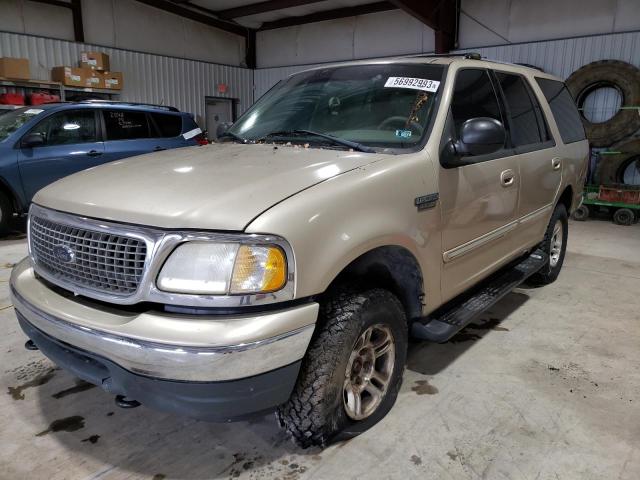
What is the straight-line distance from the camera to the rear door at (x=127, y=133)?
6707 millimetres

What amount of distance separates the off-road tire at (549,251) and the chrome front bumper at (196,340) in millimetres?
2941

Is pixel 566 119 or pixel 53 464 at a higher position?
pixel 566 119

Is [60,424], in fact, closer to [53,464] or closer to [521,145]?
[53,464]

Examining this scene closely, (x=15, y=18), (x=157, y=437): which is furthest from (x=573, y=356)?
(x=15, y=18)

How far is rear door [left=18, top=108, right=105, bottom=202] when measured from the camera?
6.04 m

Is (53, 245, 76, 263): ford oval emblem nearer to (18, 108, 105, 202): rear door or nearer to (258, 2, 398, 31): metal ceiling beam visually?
(18, 108, 105, 202): rear door

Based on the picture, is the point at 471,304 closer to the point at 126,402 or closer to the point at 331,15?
the point at 126,402

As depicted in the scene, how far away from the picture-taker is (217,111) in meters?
14.0

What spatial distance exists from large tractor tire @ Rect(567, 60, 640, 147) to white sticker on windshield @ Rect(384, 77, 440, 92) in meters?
7.29

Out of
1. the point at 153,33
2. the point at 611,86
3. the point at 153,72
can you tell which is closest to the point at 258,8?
the point at 153,33

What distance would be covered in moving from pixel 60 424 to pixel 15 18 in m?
9.99

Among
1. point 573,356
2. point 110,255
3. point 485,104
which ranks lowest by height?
point 573,356

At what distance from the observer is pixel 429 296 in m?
2.31

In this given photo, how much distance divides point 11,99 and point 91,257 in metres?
8.54
